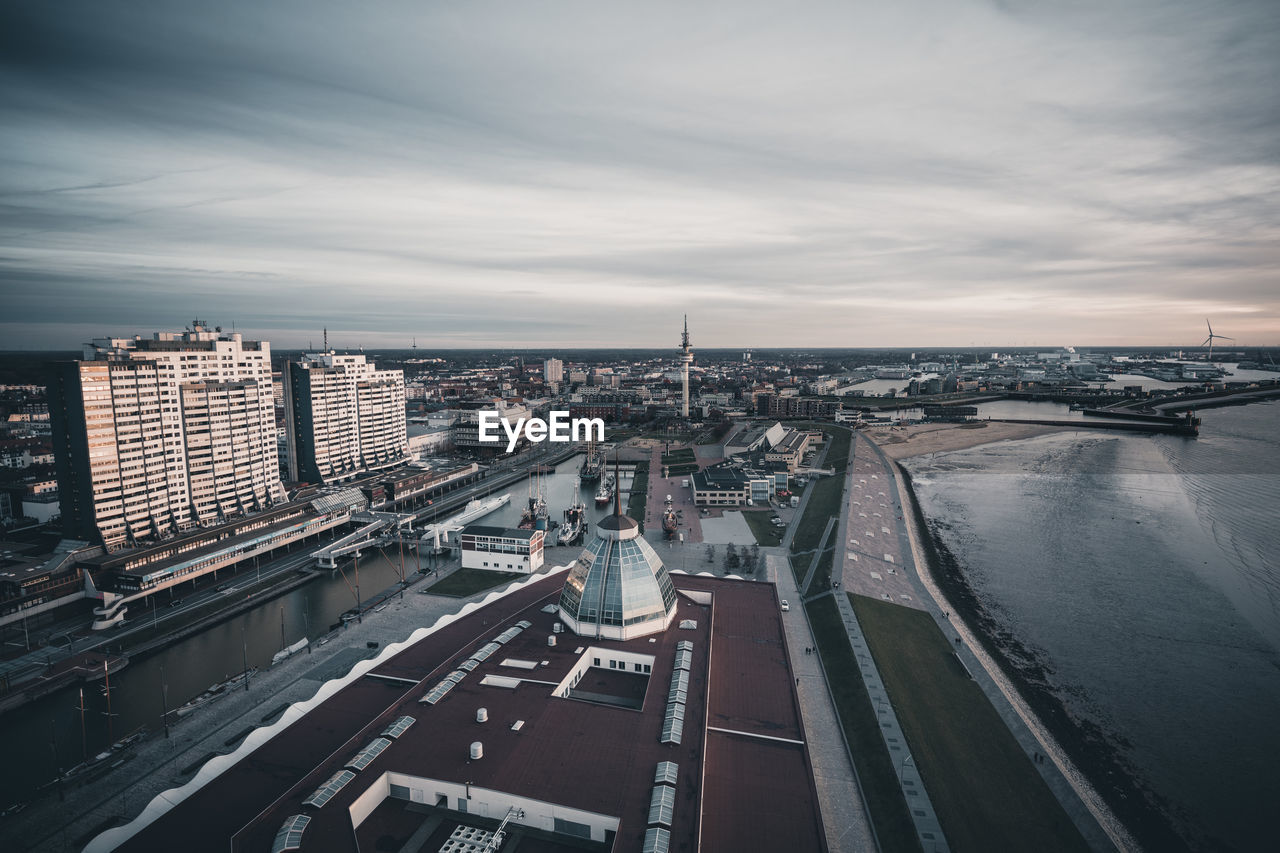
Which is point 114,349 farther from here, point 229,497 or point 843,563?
point 843,563

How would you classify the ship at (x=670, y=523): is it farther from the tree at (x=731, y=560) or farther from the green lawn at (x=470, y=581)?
the green lawn at (x=470, y=581)

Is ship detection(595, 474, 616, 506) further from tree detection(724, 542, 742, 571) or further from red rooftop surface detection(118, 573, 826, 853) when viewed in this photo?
red rooftop surface detection(118, 573, 826, 853)

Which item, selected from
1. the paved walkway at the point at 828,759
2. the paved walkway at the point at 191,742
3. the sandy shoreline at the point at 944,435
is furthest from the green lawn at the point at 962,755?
the sandy shoreline at the point at 944,435

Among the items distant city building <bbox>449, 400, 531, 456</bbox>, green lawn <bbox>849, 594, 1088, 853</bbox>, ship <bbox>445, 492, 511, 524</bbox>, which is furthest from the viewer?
distant city building <bbox>449, 400, 531, 456</bbox>

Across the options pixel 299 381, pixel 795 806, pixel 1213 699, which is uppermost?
pixel 299 381

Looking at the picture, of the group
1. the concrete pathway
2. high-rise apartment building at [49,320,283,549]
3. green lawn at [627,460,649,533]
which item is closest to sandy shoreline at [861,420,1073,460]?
green lawn at [627,460,649,533]

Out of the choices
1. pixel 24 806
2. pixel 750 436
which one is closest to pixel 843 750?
pixel 24 806

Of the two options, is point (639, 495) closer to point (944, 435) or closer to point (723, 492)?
point (723, 492)
